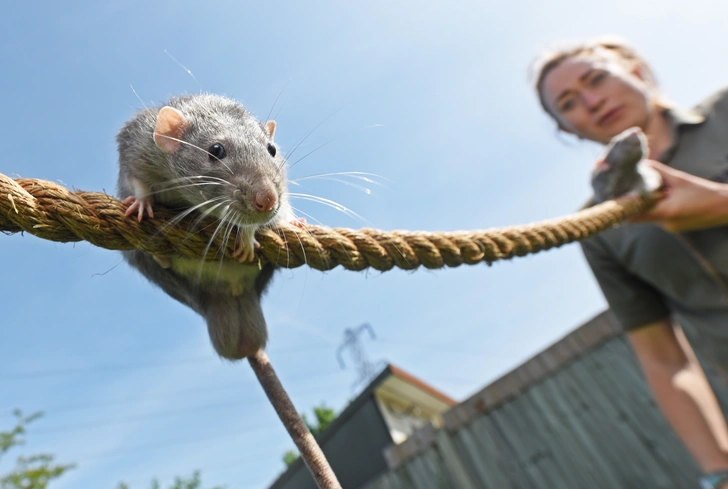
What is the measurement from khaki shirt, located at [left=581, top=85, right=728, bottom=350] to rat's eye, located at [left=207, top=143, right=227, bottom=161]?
6.90ft

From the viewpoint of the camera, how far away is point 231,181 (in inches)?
68.2

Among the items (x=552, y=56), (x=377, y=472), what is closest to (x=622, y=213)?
(x=552, y=56)

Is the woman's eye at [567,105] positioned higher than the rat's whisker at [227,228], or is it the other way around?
the woman's eye at [567,105]

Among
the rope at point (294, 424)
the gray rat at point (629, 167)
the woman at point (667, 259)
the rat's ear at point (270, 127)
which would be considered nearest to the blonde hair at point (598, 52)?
the woman at point (667, 259)

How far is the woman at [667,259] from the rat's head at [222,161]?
1810 millimetres

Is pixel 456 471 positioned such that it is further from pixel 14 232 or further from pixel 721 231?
pixel 14 232

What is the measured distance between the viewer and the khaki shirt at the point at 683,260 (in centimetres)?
240

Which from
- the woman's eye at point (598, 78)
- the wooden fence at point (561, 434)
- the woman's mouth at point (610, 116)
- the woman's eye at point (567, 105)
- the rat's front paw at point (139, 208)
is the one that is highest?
the woman's eye at point (567, 105)

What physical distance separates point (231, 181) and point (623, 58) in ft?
Answer: 9.12

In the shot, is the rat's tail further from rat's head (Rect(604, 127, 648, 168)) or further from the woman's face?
the woman's face

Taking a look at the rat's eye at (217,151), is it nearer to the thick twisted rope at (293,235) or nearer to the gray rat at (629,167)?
the thick twisted rope at (293,235)

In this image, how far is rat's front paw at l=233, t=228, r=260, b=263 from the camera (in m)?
1.56

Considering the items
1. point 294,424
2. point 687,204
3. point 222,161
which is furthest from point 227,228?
point 687,204

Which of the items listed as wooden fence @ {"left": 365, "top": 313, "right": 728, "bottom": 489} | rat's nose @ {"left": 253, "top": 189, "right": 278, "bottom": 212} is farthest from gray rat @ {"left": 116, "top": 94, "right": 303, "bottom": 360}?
wooden fence @ {"left": 365, "top": 313, "right": 728, "bottom": 489}
